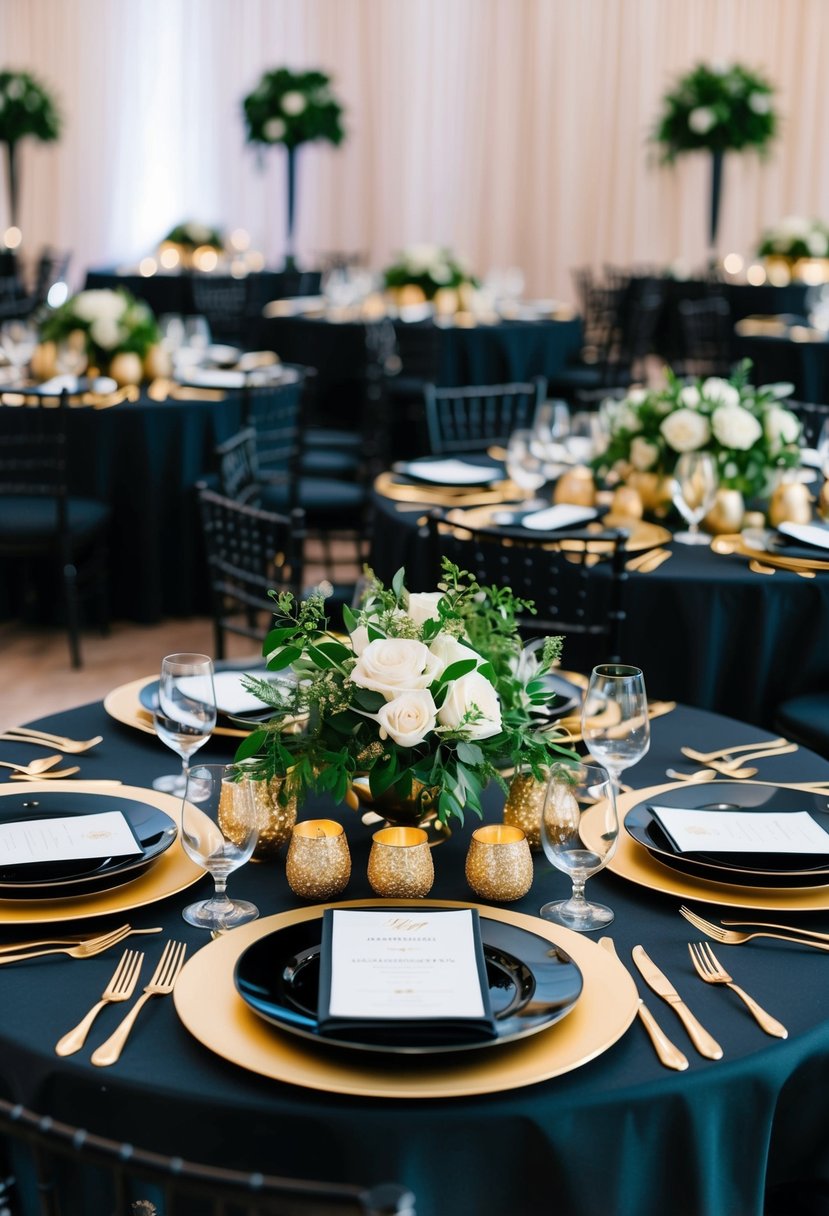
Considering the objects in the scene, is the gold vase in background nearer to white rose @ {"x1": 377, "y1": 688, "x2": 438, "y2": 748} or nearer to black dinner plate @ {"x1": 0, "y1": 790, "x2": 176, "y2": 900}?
white rose @ {"x1": 377, "y1": 688, "x2": 438, "y2": 748}

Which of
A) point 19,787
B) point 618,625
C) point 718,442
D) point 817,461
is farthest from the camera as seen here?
point 817,461

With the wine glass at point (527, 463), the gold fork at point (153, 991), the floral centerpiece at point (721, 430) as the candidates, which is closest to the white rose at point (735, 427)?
the floral centerpiece at point (721, 430)

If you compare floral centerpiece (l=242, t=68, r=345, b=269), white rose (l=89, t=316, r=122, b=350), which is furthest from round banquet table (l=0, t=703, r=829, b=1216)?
floral centerpiece (l=242, t=68, r=345, b=269)

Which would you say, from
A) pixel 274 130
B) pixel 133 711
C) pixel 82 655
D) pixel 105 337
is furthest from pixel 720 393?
pixel 274 130

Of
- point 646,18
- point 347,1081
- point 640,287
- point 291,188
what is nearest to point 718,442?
point 347,1081

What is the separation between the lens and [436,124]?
12539mm

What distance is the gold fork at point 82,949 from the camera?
1473 millimetres

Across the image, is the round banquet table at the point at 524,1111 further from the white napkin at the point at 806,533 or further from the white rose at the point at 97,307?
the white rose at the point at 97,307

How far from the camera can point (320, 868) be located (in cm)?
157

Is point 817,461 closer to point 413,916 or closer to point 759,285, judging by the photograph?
point 413,916

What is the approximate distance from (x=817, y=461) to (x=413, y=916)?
9.45 ft

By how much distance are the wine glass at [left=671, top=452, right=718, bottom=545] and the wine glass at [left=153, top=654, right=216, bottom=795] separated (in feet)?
5.97

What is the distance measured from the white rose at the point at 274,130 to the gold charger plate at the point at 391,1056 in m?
9.63

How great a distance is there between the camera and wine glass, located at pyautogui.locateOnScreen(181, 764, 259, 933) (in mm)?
1506
